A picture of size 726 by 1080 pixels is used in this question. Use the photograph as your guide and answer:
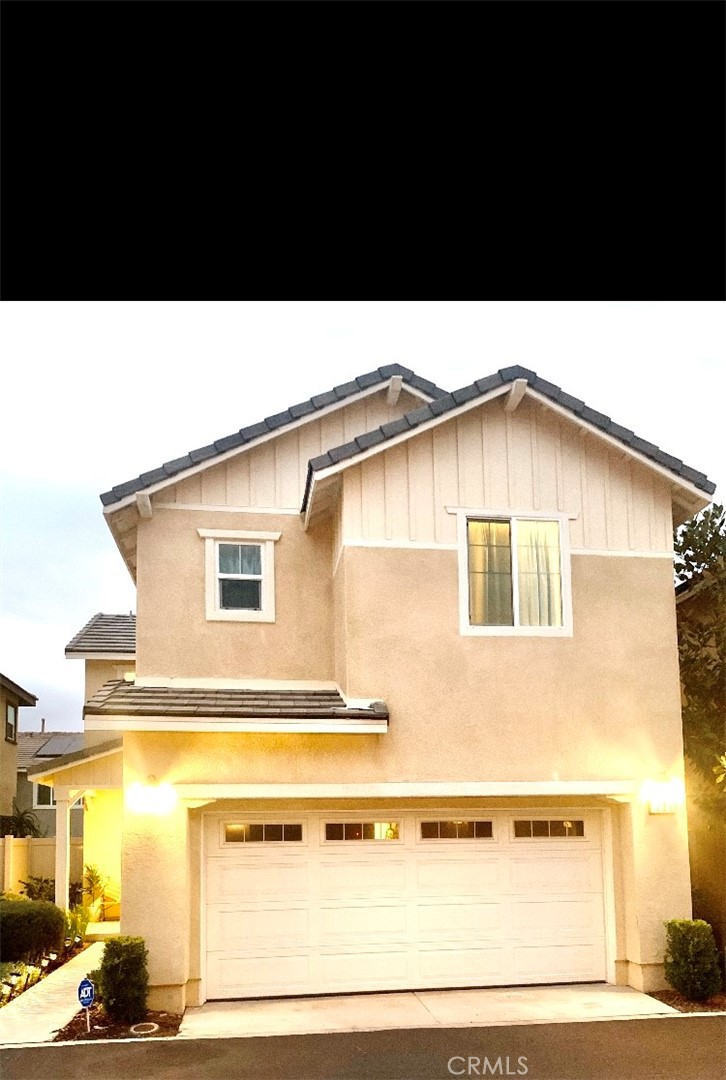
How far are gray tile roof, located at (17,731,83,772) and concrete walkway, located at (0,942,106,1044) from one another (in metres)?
18.9

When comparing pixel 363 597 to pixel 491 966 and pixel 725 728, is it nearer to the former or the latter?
pixel 491 966

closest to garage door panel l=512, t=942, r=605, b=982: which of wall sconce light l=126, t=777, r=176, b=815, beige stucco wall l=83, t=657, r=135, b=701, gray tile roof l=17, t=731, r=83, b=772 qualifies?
wall sconce light l=126, t=777, r=176, b=815

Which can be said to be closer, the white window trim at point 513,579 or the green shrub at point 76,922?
the white window trim at point 513,579

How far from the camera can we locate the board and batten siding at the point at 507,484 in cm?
1271

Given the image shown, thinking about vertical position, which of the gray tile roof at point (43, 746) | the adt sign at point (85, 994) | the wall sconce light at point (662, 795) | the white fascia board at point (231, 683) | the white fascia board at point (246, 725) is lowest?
the adt sign at point (85, 994)

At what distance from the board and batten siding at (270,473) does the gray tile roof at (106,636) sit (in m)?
10.2

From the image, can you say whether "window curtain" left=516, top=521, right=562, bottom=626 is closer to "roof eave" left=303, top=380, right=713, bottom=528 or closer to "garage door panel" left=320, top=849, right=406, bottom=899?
"roof eave" left=303, top=380, right=713, bottom=528

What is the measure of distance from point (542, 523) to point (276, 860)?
17.6ft

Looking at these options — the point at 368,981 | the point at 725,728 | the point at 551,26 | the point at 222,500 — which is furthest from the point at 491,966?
the point at 551,26

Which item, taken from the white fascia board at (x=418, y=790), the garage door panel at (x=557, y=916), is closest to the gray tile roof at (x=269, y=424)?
the white fascia board at (x=418, y=790)

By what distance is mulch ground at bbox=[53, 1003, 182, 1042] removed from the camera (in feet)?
34.4

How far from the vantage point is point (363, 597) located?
487 inches

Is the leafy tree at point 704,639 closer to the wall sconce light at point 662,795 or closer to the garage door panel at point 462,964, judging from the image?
the wall sconce light at point 662,795

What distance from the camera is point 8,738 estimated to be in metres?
28.8
